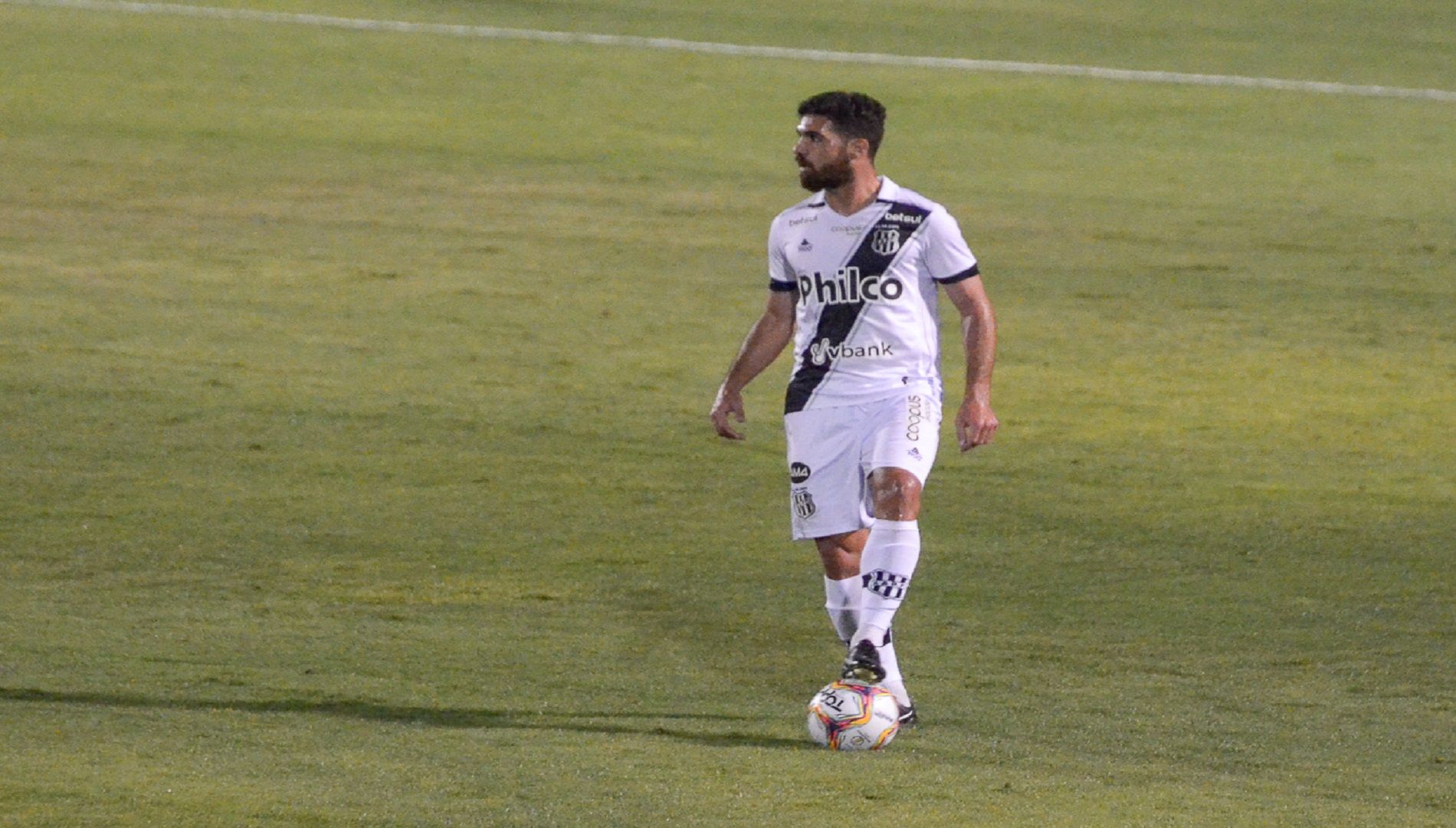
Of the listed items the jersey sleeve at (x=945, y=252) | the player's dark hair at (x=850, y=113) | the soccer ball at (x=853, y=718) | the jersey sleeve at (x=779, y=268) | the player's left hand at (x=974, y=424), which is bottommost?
the soccer ball at (x=853, y=718)

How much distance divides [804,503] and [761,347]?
1.82ft

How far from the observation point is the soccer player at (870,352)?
7004mm

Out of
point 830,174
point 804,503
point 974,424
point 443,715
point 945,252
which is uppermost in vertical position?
point 830,174

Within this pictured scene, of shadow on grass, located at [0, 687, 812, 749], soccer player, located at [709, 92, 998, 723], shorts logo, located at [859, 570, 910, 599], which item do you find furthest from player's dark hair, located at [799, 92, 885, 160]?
shadow on grass, located at [0, 687, 812, 749]

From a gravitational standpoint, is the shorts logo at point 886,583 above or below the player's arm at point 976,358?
below

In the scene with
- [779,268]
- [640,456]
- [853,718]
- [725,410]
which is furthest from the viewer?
[640,456]

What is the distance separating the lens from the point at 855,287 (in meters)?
7.12

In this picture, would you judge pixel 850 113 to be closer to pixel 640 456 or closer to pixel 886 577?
pixel 886 577

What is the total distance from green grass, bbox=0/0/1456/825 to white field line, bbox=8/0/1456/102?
0.53 m

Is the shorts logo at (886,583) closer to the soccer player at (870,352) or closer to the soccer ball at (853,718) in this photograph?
the soccer player at (870,352)

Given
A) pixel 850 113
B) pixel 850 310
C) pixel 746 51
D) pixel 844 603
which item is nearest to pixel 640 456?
pixel 844 603

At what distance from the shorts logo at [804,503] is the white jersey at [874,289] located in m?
0.26

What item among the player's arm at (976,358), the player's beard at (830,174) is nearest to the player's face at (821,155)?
the player's beard at (830,174)

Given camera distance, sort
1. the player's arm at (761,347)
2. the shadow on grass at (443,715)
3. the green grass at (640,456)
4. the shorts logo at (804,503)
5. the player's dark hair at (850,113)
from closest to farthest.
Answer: the green grass at (640,456) → the shadow on grass at (443,715) → the player's dark hair at (850,113) → the shorts logo at (804,503) → the player's arm at (761,347)
